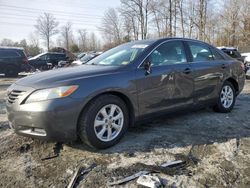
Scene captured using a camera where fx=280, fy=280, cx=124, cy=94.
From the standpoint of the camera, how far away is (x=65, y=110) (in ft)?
10.8

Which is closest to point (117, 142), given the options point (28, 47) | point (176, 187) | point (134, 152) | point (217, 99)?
point (134, 152)

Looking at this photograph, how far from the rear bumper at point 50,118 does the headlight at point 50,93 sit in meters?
0.05

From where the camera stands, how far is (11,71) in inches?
648

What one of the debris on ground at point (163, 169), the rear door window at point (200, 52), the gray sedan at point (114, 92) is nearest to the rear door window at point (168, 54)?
the gray sedan at point (114, 92)

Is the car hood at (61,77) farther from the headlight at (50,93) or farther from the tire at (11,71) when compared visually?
the tire at (11,71)

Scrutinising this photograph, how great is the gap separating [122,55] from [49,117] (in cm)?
171

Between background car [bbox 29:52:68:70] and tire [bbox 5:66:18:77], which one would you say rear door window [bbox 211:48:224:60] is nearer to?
tire [bbox 5:66:18:77]

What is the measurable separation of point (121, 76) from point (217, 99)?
96.7 inches

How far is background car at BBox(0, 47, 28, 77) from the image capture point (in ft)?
53.5

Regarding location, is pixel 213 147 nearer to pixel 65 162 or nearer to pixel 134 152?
pixel 134 152

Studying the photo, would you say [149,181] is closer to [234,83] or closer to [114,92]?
[114,92]

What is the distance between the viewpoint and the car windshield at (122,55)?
4.19 m

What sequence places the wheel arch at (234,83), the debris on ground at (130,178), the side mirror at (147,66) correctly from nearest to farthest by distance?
the debris on ground at (130,178)
the side mirror at (147,66)
the wheel arch at (234,83)

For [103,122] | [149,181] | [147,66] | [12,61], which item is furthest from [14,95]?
[12,61]
